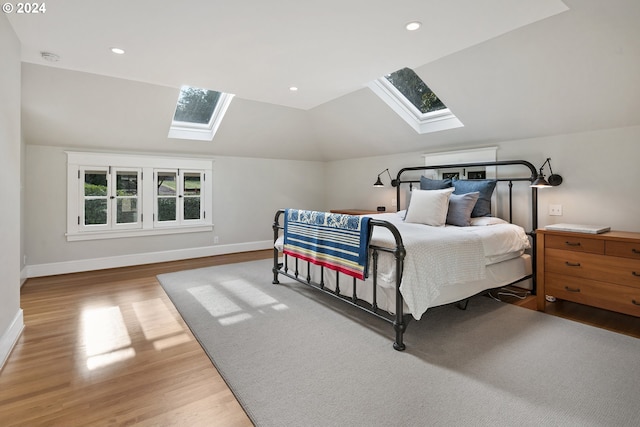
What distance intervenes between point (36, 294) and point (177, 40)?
3.15 metres

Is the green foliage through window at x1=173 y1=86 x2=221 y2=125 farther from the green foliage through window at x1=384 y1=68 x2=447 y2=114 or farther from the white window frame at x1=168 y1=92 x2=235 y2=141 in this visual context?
the green foliage through window at x1=384 y1=68 x2=447 y2=114

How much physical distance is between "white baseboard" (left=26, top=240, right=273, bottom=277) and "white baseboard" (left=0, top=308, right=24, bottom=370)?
6.72 feet

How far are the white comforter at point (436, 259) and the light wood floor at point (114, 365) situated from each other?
3.03 feet

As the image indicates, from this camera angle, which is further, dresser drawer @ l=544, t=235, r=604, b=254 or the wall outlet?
the wall outlet

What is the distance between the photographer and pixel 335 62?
9.73ft

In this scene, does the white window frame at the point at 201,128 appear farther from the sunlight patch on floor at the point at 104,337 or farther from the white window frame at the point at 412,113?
the sunlight patch on floor at the point at 104,337

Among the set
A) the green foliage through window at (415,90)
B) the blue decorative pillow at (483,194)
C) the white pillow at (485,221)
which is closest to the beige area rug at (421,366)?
the white pillow at (485,221)

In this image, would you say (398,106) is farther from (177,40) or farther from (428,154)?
(177,40)

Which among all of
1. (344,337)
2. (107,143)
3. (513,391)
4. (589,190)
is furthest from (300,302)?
(107,143)

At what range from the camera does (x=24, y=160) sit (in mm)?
4113

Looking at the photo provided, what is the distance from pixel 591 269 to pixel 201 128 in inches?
201

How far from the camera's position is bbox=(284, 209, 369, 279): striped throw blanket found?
257 cm

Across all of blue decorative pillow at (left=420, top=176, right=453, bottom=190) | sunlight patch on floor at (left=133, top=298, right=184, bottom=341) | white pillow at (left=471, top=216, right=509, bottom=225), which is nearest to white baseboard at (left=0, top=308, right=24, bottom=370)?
sunlight patch on floor at (left=133, top=298, right=184, bottom=341)

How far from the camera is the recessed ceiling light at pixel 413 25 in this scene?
2.27m
